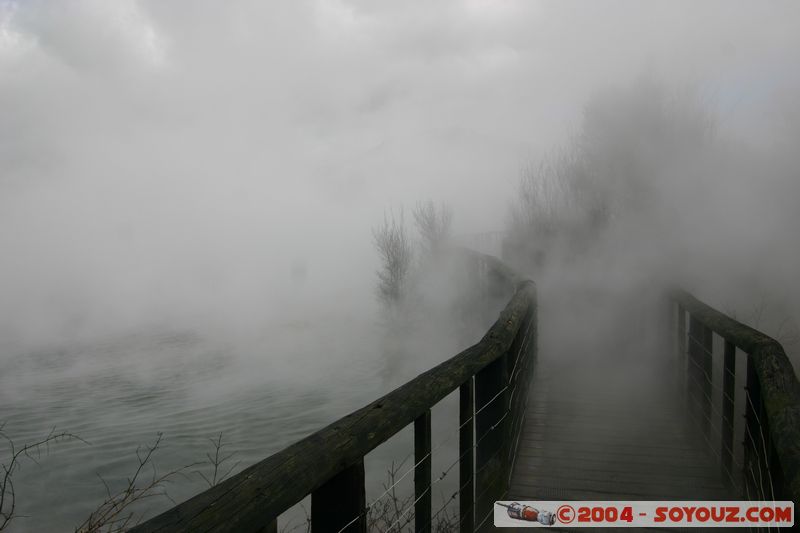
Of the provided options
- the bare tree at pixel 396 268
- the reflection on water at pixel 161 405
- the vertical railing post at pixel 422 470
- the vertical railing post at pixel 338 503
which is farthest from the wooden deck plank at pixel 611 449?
the bare tree at pixel 396 268

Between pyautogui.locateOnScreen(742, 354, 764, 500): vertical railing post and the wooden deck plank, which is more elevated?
pyautogui.locateOnScreen(742, 354, 764, 500): vertical railing post

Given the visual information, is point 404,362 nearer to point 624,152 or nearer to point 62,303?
point 624,152

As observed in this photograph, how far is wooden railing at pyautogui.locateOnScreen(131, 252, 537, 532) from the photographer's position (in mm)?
994

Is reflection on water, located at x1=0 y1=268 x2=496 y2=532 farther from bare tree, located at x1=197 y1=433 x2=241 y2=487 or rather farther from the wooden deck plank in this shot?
the wooden deck plank

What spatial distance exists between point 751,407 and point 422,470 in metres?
1.68

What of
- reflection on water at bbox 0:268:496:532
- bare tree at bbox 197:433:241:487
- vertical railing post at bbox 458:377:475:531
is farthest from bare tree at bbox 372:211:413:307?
vertical railing post at bbox 458:377:475:531

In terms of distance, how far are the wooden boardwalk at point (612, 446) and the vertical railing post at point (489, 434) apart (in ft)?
1.31

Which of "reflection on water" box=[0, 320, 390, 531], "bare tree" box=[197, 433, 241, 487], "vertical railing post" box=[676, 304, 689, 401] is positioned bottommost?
"reflection on water" box=[0, 320, 390, 531]

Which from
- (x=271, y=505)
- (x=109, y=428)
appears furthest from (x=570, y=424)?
(x=109, y=428)

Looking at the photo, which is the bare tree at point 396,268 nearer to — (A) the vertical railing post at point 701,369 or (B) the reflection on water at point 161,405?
(B) the reflection on water at point 161,405

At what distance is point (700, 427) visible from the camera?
4.06 meters

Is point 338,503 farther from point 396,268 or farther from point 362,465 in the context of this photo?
point 396,268

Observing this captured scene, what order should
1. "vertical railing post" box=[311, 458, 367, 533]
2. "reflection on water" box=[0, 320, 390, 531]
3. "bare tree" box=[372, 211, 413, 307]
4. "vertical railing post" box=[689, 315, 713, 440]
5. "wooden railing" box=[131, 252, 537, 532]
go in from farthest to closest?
"bare tree" box=[372, 211, 413, 307] < "reflection on water" box=[0, 320, 390, 531] < "vertical railing post" box=[689, 315, 713, 440] < "vertical railing post" box=[311, 458, 367, 533] < "wooden railing" box=[131, 252, 537, 532]

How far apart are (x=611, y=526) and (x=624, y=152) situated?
37.3 ft
